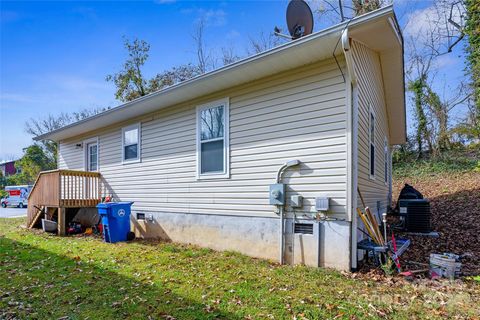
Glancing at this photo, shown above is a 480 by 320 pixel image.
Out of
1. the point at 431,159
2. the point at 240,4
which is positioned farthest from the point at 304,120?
the point at 431,159

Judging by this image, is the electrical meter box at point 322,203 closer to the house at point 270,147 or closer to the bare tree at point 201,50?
the house at point 270,147

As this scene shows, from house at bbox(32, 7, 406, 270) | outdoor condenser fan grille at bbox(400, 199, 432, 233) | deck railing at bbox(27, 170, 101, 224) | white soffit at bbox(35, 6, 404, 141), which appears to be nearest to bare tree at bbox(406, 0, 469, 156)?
house at bbox(32, 7, 406, 270)

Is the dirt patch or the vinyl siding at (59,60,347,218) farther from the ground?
the vinyl siding at (59,60,347,218)

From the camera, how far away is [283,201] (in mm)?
5223

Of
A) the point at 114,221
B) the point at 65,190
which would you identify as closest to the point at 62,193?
the point at 65,190

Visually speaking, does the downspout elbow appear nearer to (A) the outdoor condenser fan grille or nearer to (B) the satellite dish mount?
(B) the satellite dish mount

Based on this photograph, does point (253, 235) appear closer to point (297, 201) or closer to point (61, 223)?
point (297, 201)

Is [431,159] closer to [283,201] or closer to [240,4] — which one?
[240,4]

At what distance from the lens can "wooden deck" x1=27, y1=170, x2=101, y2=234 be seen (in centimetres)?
866

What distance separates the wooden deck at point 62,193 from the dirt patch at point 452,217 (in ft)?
28.2

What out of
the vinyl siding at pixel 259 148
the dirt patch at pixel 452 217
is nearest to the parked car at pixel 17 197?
the vinyl siding at pixel 259 148

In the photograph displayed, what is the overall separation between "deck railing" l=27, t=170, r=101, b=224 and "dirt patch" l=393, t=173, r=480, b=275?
28.2 ft

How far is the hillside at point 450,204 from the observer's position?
5.87 metres

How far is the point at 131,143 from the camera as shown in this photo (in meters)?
8.72
